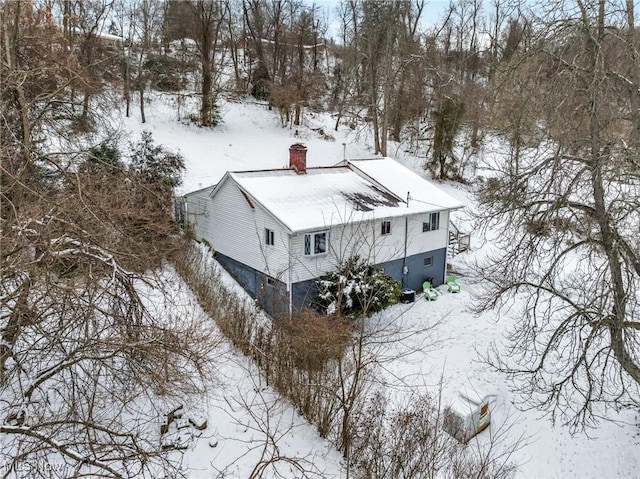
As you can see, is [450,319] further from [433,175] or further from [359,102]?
[359,102]

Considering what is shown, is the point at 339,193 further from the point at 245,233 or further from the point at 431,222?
the point at 431,222

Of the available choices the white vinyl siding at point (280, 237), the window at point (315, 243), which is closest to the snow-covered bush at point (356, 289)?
the white vinyl siding at point (280, 237)

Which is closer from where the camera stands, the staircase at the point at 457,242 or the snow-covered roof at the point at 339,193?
the snow-covered roof at the point at 339,193

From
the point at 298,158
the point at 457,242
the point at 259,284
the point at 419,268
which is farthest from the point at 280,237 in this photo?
the point at 457,242

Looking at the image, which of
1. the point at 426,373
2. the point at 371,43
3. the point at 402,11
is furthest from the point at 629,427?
the point at 402,11

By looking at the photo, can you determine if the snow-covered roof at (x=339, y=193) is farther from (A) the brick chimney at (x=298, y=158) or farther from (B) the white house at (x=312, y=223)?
(A) the brick chimney at (x=298, y=158)
